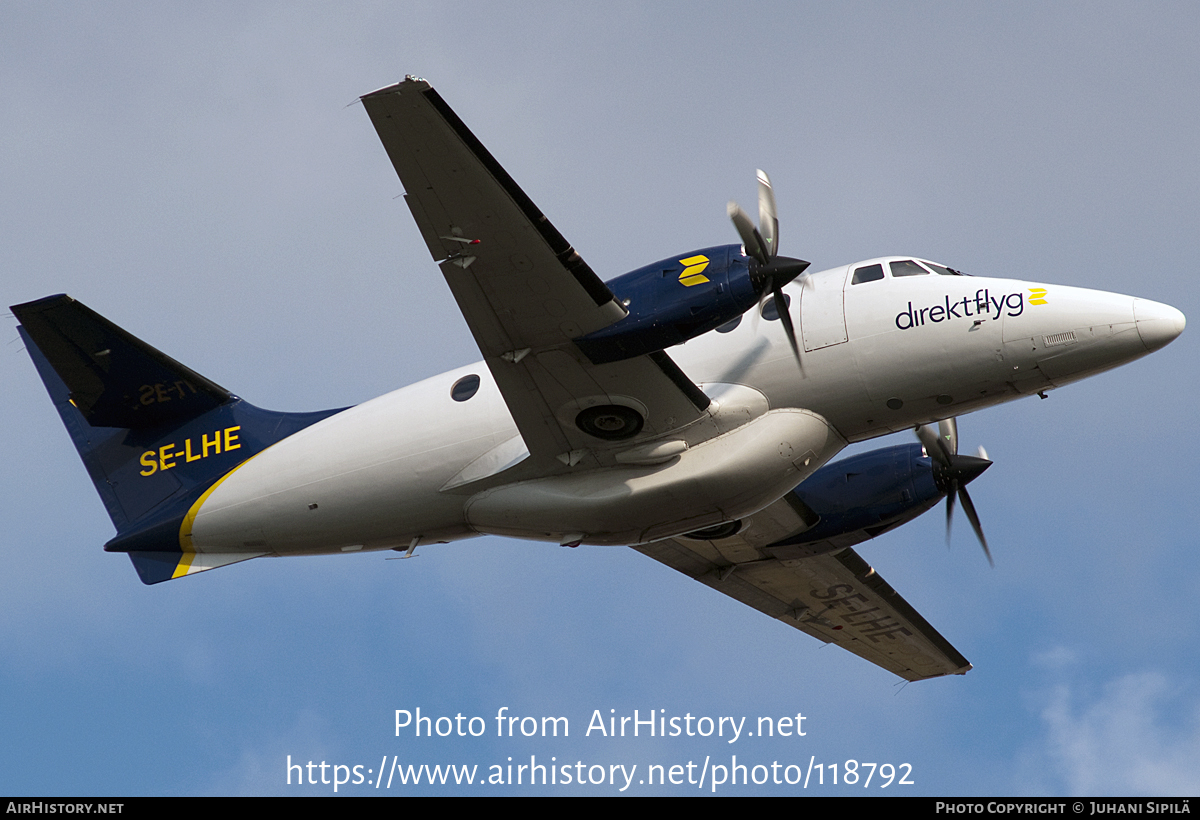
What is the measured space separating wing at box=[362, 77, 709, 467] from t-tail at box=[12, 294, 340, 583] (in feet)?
15.1

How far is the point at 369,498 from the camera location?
778 inches

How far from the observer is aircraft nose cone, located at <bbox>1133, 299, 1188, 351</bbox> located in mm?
18391

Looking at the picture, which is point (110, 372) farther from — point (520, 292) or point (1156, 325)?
point (1156, 325)

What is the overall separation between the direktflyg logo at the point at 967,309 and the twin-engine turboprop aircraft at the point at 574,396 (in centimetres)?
3

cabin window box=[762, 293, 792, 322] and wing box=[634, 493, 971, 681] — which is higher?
cabin window box=[762, 293, 792, 322]

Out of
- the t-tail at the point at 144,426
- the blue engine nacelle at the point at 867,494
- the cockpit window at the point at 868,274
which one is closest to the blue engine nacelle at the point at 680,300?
the cockpit window at the point at 868,274

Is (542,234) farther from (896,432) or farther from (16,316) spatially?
(16,316)

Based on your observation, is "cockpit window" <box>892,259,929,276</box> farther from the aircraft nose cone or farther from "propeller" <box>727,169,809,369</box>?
the aircraft nose cone

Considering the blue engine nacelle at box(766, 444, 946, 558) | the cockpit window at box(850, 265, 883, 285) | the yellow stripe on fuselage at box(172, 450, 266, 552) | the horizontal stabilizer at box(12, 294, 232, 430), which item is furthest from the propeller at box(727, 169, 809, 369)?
the horizontal stabilizer at box(12, 294, 232, 430)

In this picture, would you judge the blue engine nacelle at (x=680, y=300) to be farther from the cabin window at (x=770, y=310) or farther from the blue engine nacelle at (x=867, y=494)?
the blue engine nacelle at (x=867, y=494)

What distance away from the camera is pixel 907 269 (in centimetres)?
1947

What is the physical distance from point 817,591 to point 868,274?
26.2 ft

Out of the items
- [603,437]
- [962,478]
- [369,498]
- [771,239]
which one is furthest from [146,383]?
[962,478]

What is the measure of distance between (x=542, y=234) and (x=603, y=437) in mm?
3508
